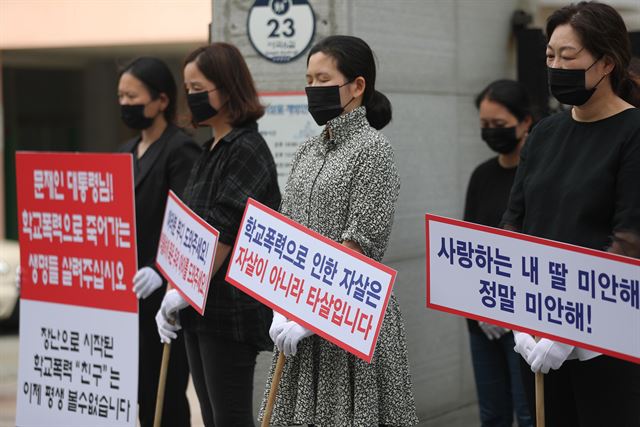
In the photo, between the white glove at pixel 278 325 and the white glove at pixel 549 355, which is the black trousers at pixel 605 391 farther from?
the white glove at pixel 278 325

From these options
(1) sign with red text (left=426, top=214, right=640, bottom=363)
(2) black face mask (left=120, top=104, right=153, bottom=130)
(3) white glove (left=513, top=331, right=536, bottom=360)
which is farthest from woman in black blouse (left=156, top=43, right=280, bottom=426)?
(3) white glove (left=513, top=331, right=536, bottom=360)

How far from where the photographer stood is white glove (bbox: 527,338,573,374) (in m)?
3.35

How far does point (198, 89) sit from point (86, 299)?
1191 millimetres

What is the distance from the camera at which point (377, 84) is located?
555 centimetres

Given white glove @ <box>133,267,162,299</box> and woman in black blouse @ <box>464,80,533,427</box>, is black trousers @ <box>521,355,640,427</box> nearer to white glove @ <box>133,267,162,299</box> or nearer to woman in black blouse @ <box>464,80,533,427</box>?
woman in black blouse @ <box>464,80,533,427</box>

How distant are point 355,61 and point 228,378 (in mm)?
1332

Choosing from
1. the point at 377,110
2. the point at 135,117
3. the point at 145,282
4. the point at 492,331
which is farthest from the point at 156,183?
the point at 492,331

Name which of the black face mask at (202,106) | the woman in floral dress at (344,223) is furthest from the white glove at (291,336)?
the black face mask at (202,106)

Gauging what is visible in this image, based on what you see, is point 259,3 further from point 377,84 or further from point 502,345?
point 502,345

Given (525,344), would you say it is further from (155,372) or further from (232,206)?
(155,372)

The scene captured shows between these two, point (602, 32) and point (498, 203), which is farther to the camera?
point (498, 203)

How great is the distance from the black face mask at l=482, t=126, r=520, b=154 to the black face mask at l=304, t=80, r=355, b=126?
4.48ft

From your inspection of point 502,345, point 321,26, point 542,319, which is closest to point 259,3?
point 321,26

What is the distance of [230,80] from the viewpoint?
15.4 feet
